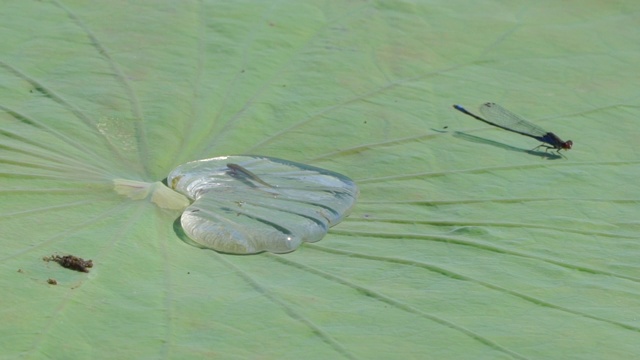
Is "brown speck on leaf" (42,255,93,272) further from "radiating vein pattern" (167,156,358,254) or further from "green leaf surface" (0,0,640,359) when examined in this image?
"radiating vein pattern" (167,156,358,254)

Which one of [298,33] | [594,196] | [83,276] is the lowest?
[83,276]

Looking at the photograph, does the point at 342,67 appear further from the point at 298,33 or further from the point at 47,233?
the point at 47,233

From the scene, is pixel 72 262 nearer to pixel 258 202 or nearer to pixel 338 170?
pixel 258 202

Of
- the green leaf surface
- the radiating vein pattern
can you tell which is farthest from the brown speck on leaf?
the radiating vein pattern

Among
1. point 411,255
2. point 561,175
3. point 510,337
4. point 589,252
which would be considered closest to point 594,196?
point 561,175

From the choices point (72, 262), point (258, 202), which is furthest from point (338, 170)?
point (72, 262)
